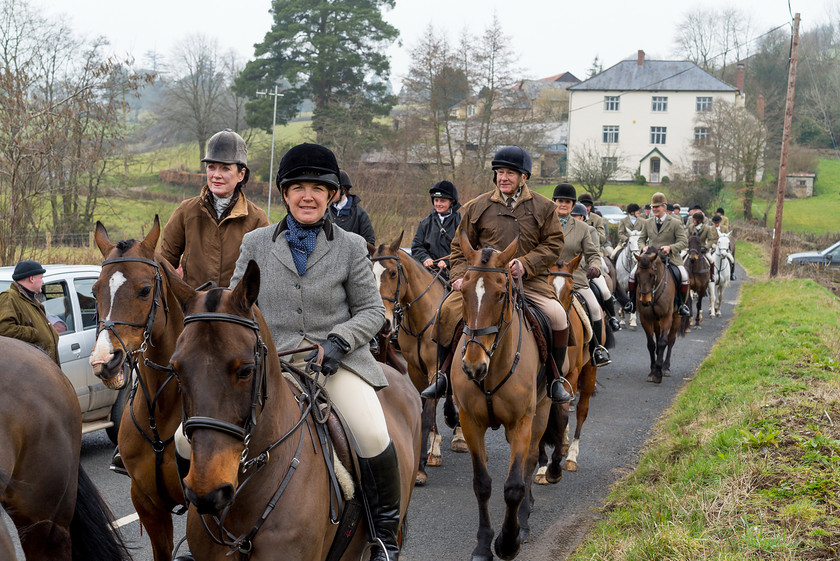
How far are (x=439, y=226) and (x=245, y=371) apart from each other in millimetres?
7525

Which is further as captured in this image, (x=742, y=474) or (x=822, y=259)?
(x=822, y=259)

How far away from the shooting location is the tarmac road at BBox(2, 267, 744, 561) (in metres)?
6.05

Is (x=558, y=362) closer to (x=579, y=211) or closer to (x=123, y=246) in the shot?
(x=123, y=246)

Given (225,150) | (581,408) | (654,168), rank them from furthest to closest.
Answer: (654,168) < (581,408) < (225,150)

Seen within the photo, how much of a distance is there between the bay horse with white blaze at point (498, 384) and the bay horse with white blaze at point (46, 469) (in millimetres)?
2609

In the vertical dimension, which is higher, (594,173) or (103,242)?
(594,173)

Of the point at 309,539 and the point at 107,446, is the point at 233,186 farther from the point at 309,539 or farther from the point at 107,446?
the point at 107,446

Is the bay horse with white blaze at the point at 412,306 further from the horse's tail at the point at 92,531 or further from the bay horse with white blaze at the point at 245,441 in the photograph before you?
the bay horse with white blaze at the point at 245,441

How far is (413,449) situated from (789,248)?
3517 centimetres

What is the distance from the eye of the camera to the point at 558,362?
271 inches

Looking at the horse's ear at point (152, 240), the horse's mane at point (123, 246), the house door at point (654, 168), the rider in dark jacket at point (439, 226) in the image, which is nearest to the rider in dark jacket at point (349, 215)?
the rider in dark jacket at point (439, 226)

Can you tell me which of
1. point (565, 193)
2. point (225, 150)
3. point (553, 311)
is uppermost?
point (225, 150)

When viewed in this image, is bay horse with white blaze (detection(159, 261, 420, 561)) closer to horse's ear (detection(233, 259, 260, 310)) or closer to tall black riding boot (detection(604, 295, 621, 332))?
horse's ear (detection(233, 259, 260, 310))

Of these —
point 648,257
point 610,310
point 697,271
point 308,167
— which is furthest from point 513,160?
point 697,271
